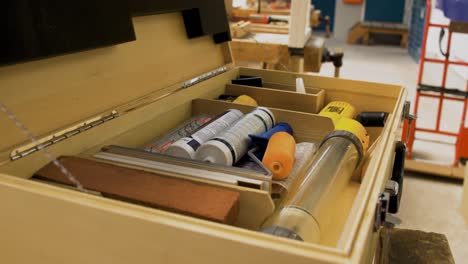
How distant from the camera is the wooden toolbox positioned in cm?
47

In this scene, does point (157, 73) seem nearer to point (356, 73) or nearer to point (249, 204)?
point (249, 204)

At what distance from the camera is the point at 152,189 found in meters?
0.64

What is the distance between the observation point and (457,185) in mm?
2299

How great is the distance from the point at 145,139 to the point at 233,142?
0.24m

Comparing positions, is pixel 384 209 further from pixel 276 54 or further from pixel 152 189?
pixel 276 54

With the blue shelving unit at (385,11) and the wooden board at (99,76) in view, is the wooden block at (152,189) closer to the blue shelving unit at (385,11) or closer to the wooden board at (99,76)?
the wooden board at (99,76)

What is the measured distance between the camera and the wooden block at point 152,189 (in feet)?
1.96

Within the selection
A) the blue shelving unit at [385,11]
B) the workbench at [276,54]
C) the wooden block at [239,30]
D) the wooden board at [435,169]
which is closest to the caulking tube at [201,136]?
the workbench at [276,54]

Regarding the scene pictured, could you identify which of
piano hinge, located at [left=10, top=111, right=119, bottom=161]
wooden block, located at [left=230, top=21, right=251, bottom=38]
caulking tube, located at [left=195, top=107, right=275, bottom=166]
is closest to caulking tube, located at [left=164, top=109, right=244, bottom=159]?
caulking tube, located at [left=195, top=107, right=275, bottom=166]

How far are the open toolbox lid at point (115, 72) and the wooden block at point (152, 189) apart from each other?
102mm

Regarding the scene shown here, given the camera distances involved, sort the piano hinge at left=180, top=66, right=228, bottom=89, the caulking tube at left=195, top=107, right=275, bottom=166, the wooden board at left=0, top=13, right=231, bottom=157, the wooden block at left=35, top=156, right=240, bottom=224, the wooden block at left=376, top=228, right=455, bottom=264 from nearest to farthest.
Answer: the wooden block at left=35, top=156, right=240, bottom=224, the wooden board at left=0, top=13, right=231, bottom=157, the caulking tube at left=195, top=107, right=275, bottom=166, the wooden block at left=376, top=228, right=455, bottom=264, the piano hinge at left=180, top=66, right=228, bottom=89

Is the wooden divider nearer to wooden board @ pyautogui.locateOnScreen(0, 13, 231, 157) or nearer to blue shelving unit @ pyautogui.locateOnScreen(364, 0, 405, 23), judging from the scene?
wooden board @ pyautogui.locateOnScreen(0, 13, 231, 157)

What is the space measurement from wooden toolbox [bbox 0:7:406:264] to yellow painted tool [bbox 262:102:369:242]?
0.04m

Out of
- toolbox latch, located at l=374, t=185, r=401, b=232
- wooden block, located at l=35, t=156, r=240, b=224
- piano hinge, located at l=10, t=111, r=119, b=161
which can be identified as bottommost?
toolbox latch, located at l=374, t=185, r=401, b=232
